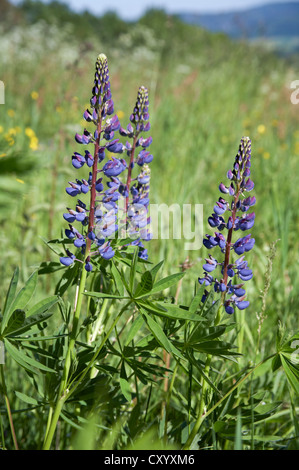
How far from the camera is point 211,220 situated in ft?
3.91

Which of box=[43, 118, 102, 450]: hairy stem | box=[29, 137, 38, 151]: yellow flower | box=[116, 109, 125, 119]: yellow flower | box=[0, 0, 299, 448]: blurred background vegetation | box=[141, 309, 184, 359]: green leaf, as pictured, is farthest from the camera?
box=[116, 109, 125, 119]: yellow flower

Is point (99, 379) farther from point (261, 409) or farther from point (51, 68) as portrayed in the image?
point (51, 68)

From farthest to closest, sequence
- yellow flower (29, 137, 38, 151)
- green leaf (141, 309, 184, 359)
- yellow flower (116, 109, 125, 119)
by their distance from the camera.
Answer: yellow flower (116, 109, 125, 119)
yellow flower (29, 137, 38, 151)
green leaf (141, 309, 184, 359)

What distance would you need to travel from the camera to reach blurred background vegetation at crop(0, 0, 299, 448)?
7.22ft

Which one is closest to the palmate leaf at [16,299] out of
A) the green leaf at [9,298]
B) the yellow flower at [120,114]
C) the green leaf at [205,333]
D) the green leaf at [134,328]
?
the green leaf at [9,298]

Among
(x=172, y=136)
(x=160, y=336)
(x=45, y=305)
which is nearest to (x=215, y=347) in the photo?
(x=160, y=336)

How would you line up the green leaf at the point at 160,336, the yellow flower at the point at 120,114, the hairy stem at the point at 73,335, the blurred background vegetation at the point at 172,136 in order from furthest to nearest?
1. the yellow flower at the point at 120,114
2. the blurred background vegetation at the point at 172,136
3. the hairy stem at the point at 73,335
4. the green leaf at the point at 160,336

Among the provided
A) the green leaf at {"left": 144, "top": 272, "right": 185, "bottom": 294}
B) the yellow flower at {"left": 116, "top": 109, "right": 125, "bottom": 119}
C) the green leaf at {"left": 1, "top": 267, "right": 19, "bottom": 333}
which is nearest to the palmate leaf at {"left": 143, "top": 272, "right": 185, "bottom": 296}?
the green leaf at {"left": 144, "top": 272, "right": 185, "bottom": 294}

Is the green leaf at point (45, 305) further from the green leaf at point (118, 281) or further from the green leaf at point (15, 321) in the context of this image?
the green leaf at point (118, 281)

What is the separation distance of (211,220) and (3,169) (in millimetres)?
849

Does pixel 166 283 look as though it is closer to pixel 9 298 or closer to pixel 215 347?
pixel 215 347

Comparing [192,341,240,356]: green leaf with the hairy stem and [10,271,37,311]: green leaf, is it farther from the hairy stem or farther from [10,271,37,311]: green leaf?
[10,271,37,311]: green leaf

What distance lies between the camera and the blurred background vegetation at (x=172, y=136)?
2199 mm

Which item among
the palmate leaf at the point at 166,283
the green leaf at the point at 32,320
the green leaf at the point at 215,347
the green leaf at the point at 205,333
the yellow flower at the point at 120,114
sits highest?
the yellow flower at the point at 120,114
